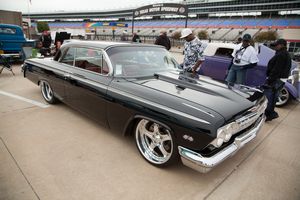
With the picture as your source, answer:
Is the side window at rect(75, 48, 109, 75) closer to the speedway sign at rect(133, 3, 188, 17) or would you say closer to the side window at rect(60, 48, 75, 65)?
the side window at rect(60, 48, 75, 65)

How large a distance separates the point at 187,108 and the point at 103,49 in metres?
1.79

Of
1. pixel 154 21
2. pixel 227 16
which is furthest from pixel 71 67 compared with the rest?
pixel 154 21

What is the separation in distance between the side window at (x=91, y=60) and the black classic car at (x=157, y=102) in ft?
0.05

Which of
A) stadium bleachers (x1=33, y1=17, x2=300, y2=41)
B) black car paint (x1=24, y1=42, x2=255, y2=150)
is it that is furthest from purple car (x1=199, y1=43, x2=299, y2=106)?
stadium bleachers (x1=33, y1=17, x2=300, y2=41)

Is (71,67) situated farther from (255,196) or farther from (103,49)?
(255,196)

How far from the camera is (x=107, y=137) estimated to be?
3.48m

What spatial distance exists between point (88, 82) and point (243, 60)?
3.54 metres

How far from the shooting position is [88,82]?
3.41m

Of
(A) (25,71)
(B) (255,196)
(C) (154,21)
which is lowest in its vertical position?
(B) (255,196)

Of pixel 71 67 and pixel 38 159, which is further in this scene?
pixel 71 67

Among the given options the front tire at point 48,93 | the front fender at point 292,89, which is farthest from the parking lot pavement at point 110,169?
the front fender at point 292,89

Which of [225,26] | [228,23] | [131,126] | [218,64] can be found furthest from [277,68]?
[228,23]

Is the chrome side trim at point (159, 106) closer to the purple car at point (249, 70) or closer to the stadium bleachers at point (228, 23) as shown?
the purple car at point (249, 70)

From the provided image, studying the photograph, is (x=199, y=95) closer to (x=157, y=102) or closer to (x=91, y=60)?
(x=157, y=102)
